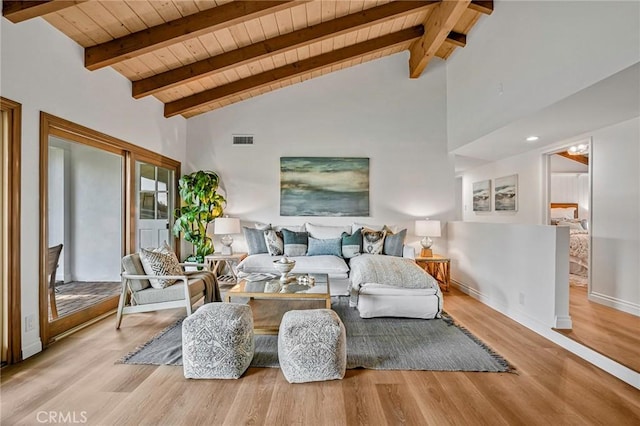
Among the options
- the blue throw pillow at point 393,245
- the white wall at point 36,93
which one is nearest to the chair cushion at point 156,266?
the white wall at point 36,93

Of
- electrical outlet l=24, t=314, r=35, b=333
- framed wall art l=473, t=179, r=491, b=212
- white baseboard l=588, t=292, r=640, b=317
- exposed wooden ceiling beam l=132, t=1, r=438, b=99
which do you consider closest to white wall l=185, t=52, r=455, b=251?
framed wall art l=473, t=179, r=491, b=212

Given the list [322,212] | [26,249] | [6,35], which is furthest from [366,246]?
[6,35]

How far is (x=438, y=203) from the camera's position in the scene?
221 inches

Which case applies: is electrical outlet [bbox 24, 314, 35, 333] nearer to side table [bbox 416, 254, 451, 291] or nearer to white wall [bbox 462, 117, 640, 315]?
side table [bbox 416, 254, 451, 291]

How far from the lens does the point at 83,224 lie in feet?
12.5

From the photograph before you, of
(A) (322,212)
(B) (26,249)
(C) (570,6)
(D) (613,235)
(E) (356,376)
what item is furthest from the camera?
(A) (322,212)

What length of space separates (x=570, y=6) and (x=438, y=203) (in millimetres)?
3257

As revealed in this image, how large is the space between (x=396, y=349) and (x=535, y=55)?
10.4 ft

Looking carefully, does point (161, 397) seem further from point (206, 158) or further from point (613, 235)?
point (613, 235)

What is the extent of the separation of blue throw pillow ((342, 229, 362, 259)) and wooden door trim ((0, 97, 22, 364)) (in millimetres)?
3611

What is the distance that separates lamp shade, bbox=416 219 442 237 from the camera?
16.6 feet

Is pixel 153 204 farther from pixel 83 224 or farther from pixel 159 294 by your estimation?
pixel 159 294

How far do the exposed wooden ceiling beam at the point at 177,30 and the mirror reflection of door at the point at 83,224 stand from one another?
94cm

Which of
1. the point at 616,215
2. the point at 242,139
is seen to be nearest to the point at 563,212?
the point at 616,215
